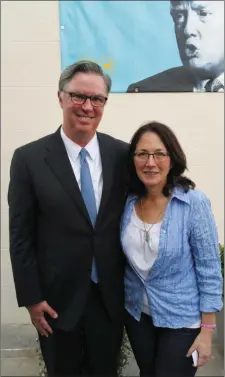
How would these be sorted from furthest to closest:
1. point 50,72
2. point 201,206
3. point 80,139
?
1. point 50,72
2. point 80,139
3. point 201,206

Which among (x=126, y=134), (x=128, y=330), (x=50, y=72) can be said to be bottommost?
(x=128, y=330)

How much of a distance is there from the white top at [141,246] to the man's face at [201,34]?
1415mm

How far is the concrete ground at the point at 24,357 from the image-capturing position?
6.94ft

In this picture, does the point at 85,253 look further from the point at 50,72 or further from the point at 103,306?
the point at 50,72

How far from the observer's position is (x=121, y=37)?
7.34 ft

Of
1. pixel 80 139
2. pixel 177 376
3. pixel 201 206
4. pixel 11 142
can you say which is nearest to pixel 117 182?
pixel 80 139

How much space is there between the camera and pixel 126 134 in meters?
2.36

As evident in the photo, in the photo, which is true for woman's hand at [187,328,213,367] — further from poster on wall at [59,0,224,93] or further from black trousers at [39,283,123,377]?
poster on wall at [59,0,224,93]

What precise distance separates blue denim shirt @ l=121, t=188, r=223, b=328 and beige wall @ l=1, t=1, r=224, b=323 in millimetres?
1187

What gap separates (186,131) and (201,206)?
4.12ft

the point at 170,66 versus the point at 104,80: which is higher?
the point at 170,66

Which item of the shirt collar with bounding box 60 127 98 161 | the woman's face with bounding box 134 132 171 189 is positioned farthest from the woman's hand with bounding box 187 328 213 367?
the shirt collar with bounding box 60 127 98 161

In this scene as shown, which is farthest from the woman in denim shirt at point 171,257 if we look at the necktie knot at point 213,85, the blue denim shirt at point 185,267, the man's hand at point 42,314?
the necktie knot at point 213,85

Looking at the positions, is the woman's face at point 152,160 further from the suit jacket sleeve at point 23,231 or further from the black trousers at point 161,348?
the black trousers at point 161,348
